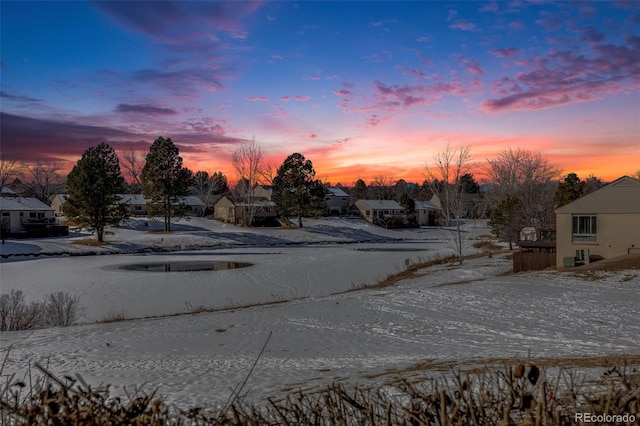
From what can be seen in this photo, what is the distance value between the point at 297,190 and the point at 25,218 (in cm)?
3736

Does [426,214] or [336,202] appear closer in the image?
[426,214]

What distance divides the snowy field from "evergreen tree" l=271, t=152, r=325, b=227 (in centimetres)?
3862

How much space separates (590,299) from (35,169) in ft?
401

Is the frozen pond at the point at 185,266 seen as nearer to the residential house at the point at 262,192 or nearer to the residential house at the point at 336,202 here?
the residential house at the point at 262,192

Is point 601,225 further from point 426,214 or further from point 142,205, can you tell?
point 142,205

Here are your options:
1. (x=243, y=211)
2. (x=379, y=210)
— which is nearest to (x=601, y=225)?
(x=243, y=211)

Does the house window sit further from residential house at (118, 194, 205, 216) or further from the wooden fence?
residential house at (118, 194, 205, 216)

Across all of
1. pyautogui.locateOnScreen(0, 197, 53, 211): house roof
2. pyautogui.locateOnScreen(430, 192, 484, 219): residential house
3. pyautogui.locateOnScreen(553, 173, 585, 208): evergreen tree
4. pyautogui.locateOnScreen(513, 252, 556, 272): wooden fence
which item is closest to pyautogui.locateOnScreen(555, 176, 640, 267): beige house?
pyautogui.locateOnScreen(513, 252, 556, 272): wooden fence

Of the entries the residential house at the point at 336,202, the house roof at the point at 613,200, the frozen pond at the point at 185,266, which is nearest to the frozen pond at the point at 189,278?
the frozen pond at the point at 185,266

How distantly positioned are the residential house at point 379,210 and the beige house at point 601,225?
6017cm

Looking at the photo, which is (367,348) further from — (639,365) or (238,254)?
(238,254)

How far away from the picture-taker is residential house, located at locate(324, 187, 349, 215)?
109188 millimetres

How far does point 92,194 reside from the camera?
60.3 m

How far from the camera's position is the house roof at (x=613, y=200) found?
113ft
